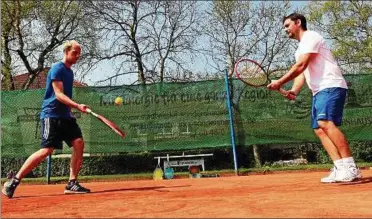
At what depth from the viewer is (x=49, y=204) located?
15.0 ft

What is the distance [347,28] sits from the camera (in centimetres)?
2547

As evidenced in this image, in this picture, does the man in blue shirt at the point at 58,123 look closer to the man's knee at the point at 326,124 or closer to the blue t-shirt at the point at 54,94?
Result: the blue t-shirt at the point at 54,94

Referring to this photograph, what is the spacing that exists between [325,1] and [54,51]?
1478cm

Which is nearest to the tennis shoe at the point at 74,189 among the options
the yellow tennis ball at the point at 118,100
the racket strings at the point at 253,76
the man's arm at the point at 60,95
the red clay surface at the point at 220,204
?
the red clay surface at the point at 220,204

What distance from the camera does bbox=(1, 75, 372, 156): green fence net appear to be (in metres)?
10.1

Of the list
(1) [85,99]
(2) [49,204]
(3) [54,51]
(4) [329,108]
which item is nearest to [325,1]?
(3) [54,51]

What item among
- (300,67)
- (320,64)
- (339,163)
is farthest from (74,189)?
(320,64)

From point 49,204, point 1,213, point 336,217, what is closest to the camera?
point 336,217

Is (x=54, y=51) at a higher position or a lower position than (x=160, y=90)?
higher

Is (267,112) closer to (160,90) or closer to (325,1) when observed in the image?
(160,90)

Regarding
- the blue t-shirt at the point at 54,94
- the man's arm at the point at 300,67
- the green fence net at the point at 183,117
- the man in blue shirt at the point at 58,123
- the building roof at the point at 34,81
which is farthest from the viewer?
the building roof at the point at 34,81

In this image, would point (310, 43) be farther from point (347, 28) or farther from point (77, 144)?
point (347, 28)

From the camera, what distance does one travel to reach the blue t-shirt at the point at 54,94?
555 cm

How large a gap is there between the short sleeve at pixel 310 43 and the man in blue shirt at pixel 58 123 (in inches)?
102
